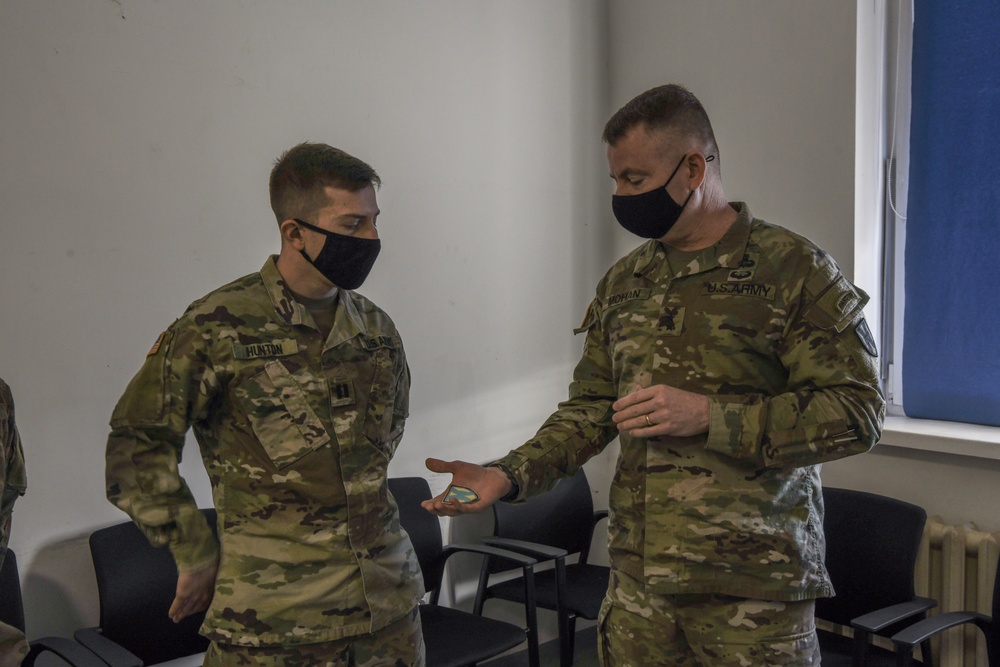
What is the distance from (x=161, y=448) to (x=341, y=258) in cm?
52

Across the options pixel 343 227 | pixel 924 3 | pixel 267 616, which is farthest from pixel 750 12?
pixel 267 616

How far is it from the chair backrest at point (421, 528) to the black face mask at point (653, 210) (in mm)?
1449

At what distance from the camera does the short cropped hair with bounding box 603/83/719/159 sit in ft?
5.48

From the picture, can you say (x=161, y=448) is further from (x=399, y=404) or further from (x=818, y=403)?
(x=818, y=403)

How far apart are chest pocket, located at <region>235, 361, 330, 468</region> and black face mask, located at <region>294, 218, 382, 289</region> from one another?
229 mm

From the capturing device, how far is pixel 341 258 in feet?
5.92

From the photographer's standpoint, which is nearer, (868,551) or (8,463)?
Answer: (8,463)

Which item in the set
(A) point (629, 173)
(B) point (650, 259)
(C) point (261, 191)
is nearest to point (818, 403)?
(B) point (650, 259)

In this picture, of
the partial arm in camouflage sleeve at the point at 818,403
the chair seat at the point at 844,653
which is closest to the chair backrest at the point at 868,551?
the chair seat at the point at 844,653

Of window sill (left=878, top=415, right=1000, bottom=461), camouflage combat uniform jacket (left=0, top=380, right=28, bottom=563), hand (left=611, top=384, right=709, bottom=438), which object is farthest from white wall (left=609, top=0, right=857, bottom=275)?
camouflage combat uniform jacket (left=0, top=380, right=28, bottom=563)

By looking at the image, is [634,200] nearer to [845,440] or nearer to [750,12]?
[845,440]

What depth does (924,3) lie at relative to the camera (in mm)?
2771

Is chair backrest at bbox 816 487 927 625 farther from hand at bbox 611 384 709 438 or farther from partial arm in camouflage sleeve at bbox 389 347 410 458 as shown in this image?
partial arm in camouflage sleeve at bbox 389 347 410 458

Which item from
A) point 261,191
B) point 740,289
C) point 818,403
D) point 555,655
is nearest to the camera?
point 818,403
